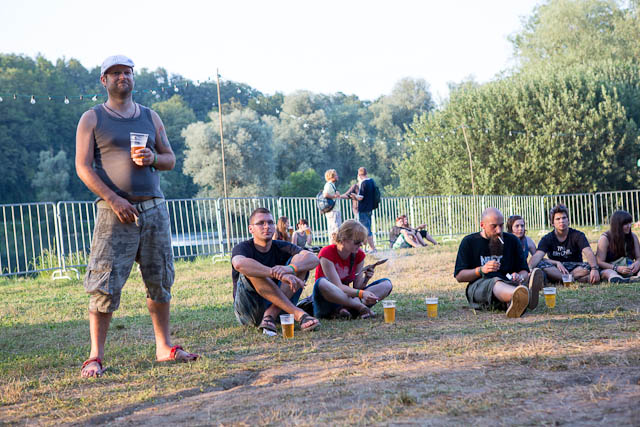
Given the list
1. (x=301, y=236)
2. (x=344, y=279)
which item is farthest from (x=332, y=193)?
(x=344, y=279)

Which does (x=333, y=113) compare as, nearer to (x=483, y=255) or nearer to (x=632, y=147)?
(x=632, y=147)

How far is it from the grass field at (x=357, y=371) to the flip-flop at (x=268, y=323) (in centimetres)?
9

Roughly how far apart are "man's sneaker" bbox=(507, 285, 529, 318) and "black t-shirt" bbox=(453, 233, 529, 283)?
22.0 inches

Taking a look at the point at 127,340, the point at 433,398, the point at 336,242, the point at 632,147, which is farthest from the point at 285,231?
the point at 632,147

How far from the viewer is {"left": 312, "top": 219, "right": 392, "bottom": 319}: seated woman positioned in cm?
609

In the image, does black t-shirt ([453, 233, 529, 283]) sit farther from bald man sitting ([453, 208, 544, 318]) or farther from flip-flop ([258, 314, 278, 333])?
flip-flop ([258, 314, 278, 333])

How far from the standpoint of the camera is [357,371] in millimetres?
4016

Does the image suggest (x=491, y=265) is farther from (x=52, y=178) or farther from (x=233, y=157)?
(x=52, y=178)

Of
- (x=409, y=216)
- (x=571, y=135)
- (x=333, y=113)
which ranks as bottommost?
(x=409, y=216)

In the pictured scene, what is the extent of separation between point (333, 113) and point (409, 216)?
1709 inches

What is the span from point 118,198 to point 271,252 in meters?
1.82

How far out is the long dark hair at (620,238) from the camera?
8344 mm

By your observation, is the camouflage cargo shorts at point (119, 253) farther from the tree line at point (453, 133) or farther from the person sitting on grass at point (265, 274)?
the tree line at point (453, 133)

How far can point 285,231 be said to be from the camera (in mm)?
10445
